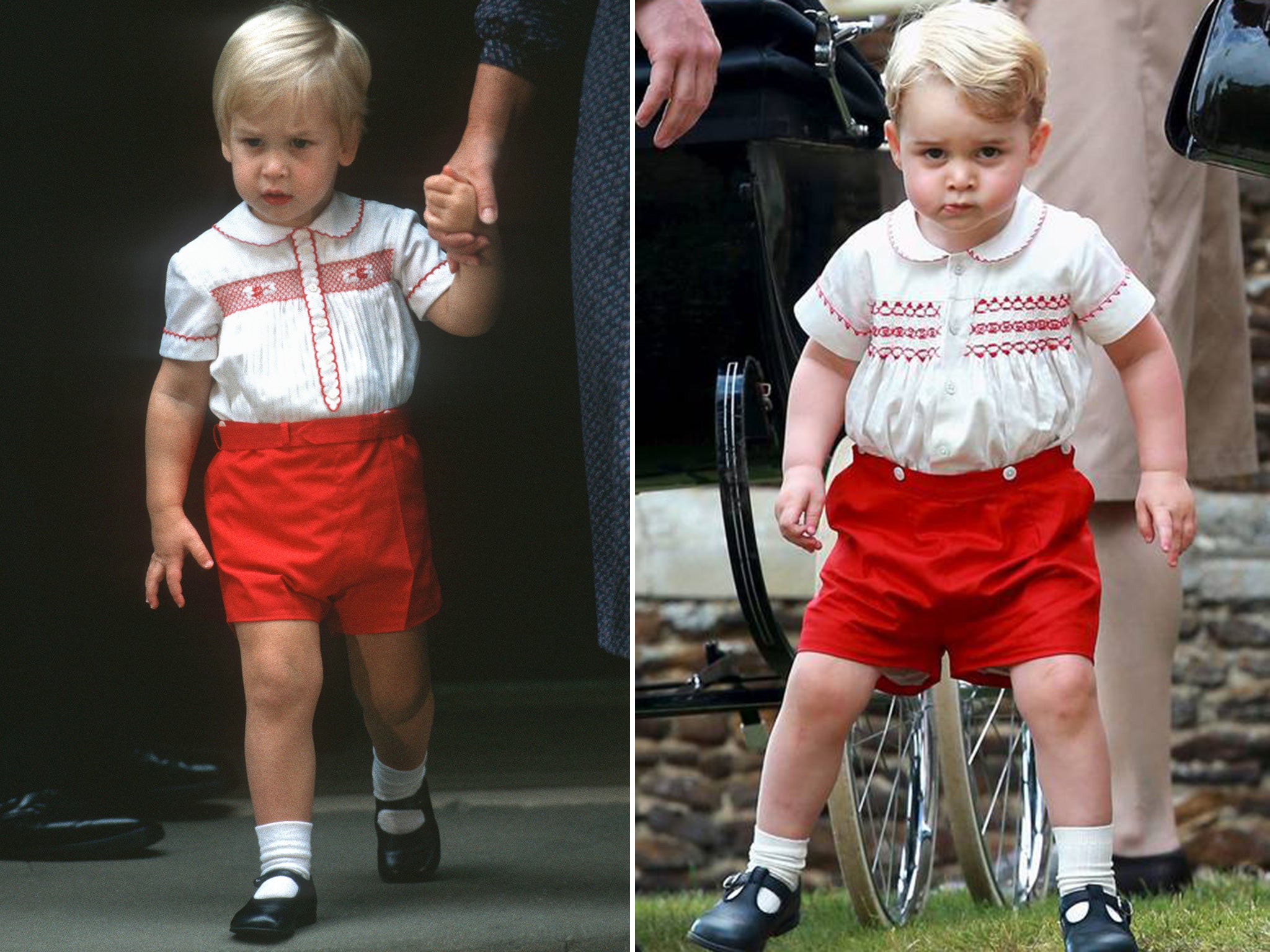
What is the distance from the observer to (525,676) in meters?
3.15

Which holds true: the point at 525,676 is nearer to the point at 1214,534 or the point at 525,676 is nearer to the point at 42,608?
the point at 42,608

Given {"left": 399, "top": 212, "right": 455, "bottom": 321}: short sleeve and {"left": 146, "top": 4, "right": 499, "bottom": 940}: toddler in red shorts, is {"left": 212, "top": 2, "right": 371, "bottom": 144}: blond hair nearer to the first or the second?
{"left": 146, "top": 4, "right": 499, "bottom": 940}: toddler in red shorts

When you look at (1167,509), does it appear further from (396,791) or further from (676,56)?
(396,791)

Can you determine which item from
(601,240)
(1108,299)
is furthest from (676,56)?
(1108,299)

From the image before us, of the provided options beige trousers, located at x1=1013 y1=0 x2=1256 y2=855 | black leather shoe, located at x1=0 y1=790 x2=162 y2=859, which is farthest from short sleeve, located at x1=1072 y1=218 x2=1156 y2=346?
black leather shoe, located at x1=0 y1=790 x2=162 y2=859

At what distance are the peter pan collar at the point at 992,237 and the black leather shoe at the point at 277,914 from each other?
3.93ft

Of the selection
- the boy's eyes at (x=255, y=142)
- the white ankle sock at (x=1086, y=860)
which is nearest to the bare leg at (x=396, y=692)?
the boy's eyes at (x=255, y=142)

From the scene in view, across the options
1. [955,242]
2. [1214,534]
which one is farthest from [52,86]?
[1214,534]

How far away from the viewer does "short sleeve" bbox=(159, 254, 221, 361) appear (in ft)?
10.0

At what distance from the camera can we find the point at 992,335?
9.30 feet

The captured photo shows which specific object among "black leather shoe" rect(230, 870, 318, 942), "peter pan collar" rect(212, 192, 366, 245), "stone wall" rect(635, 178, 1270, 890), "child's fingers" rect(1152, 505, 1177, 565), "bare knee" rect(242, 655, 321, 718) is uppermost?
"peter pan collar" rect(212, 192, 366, 245)

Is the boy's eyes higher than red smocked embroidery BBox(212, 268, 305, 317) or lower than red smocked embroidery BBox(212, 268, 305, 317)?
higher

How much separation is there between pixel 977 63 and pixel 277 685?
4.14 ft

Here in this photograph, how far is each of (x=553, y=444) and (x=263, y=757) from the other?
60 centimetres
